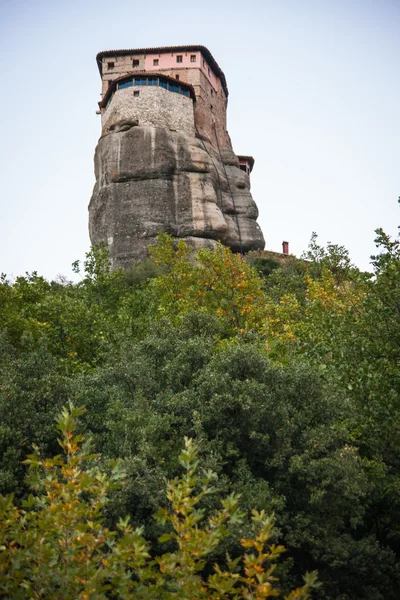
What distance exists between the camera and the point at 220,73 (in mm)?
75562

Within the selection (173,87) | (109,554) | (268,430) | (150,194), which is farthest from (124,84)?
(109,554)

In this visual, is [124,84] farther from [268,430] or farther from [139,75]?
[268,430]

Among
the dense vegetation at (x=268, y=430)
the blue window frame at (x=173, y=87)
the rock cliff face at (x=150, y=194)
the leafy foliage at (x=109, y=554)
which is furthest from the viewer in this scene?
the blue window frame at (x=173, y=87)

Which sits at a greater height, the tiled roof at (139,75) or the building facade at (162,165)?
the tiled roof at (139,75)

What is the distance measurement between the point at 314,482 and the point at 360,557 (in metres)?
2.28

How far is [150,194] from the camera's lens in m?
58.7

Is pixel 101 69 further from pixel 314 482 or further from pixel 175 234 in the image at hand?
pixel 314 482

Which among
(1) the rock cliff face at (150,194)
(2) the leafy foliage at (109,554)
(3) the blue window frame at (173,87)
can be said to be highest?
(3) the blue window frame at (173,87)

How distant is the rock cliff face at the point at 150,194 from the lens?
57.3 meters

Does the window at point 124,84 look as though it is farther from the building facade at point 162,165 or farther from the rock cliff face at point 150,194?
the rock cliff face at point 150,194

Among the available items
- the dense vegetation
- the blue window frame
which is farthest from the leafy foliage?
the blue window frame

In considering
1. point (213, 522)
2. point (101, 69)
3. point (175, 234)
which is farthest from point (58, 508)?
point (101, 69)

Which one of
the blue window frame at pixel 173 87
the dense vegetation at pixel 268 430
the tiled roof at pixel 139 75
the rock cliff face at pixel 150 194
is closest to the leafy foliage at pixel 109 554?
the dense vegetation at pixel 268 430

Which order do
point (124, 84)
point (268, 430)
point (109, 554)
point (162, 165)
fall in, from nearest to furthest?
point (109, 554) < point (268, 430) < point (162, 165) < point (124, 84)
